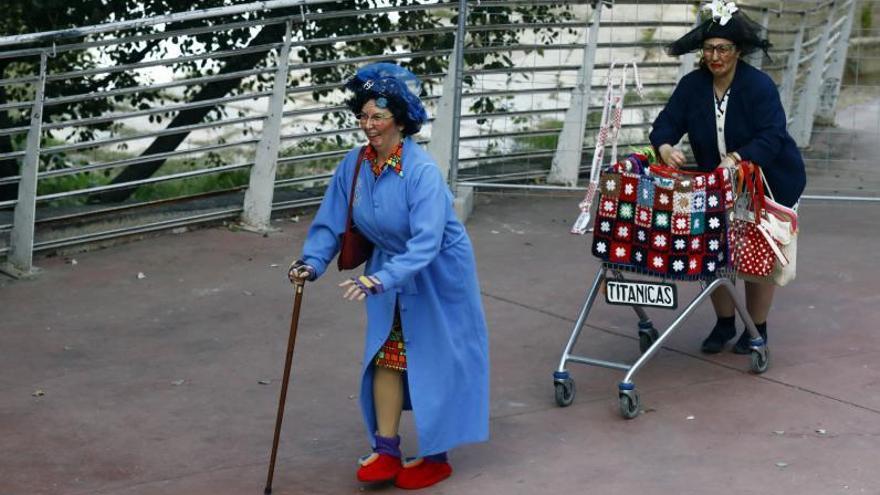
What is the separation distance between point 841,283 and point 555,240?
2.02 metres

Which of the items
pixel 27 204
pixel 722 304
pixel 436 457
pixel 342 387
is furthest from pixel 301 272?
pixel 27 204

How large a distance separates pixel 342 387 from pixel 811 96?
23.3 feet

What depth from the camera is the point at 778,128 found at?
260 inches

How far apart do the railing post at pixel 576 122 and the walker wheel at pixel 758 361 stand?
14.9 feet

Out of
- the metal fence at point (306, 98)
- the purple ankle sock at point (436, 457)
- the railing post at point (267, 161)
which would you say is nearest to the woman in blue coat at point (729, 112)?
the purple ankle sock at point (436, 457)

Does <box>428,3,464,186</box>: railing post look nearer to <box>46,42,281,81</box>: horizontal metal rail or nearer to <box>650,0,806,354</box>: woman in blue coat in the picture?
<box>46,42,281,81</box>: horizontal metal rail

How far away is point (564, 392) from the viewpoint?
6.47 metres

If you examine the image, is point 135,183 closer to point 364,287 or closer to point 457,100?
point 457,100

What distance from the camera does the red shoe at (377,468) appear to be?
18.0 feet

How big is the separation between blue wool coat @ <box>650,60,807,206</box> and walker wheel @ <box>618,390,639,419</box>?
1.22m

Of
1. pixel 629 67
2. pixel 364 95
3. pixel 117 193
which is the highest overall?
pixel 364 95

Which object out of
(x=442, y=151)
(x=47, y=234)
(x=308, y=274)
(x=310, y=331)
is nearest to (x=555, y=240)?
(x=442, y=151)

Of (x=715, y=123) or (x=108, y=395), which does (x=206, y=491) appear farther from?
(x=715, y=123)

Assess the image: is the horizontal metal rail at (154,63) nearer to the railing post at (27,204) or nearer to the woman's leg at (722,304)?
the railing post at (27,204)
